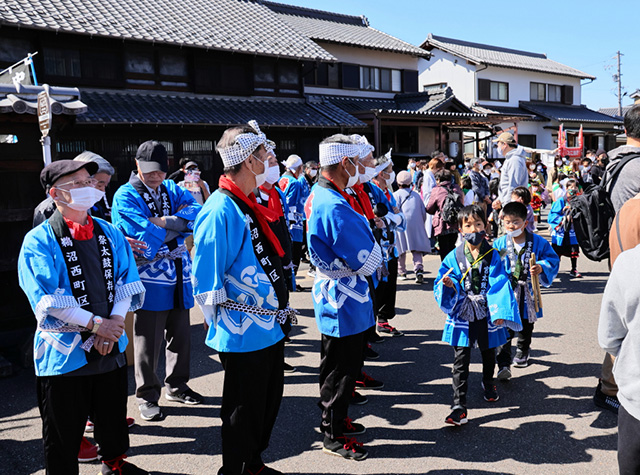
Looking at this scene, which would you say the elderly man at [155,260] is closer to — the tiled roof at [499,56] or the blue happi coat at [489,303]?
the blue happi coat at [489,303]

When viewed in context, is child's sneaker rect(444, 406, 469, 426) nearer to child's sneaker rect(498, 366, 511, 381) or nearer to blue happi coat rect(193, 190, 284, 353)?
child's sneaker rect(498, 366, 511, 381)

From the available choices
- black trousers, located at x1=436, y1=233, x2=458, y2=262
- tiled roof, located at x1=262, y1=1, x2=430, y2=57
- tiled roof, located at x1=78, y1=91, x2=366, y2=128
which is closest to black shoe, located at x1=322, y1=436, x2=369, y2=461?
black trousers, located at x1=436, y1=233, x2=458, y2=262

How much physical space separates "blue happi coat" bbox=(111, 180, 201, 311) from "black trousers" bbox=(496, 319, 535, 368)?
2.72 m

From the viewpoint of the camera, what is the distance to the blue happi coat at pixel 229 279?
110 inches

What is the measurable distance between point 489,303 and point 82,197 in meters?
2.92

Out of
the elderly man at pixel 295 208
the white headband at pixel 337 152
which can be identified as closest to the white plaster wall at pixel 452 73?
the elderly man at pixel 295 208

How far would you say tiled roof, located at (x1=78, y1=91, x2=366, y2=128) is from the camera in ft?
43.6

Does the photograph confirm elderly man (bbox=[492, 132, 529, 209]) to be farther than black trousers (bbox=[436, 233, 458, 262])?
No

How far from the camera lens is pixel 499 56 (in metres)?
30.8

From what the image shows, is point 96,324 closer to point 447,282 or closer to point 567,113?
point 447,282

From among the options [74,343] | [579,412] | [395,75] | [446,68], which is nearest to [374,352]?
[579,412]

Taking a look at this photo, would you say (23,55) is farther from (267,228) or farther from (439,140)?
(439,140)

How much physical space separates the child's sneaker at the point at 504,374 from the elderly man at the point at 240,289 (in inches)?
99.7

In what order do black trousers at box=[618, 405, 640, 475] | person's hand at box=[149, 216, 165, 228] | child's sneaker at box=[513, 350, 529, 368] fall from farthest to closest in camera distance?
1. child's sneaker at box=[513, 350, 529, 368]
2. person's hand at box=[149, 216, 165, 228]
3. black trousers at box=[618, 405, 640, 475]
